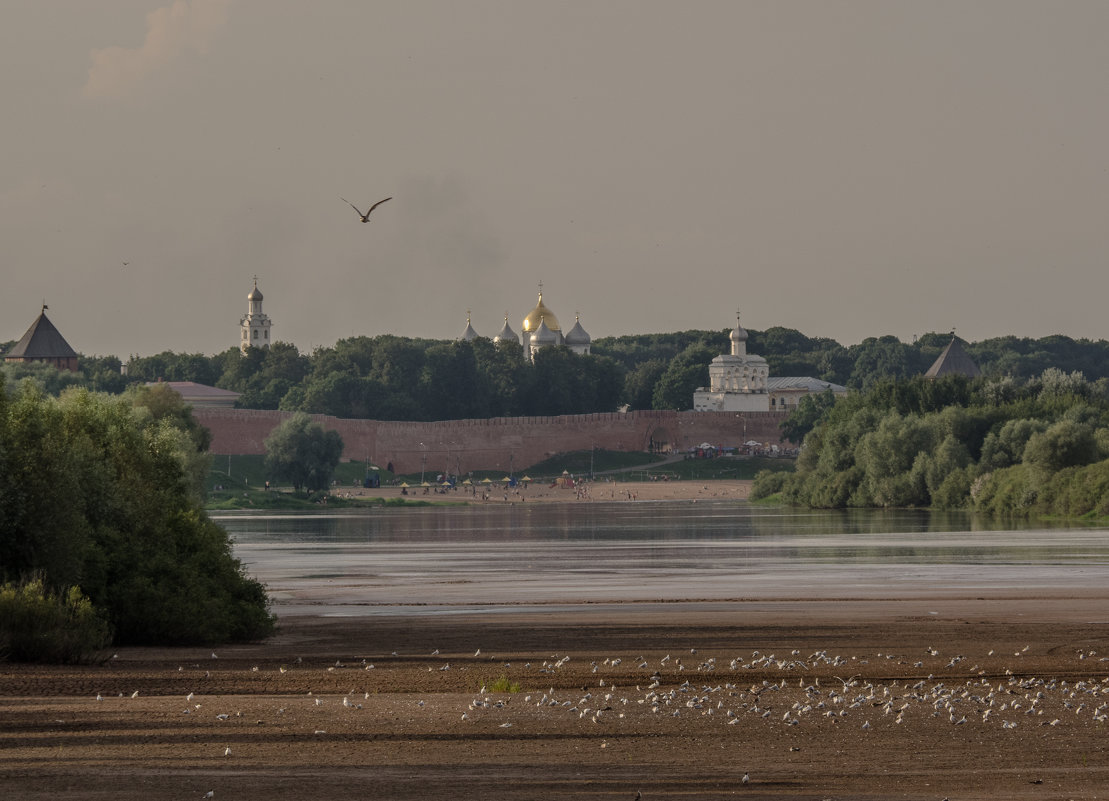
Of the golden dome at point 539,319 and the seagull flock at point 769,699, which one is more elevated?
the golden dome at point 539,319

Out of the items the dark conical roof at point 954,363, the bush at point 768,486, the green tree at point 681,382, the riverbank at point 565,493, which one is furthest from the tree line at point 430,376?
the bush at point 768,486

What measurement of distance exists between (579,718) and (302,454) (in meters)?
62.2

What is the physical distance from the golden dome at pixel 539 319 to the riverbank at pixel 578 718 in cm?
13218

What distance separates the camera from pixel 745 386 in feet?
433

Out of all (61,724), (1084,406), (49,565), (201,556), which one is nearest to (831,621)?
(201,556)

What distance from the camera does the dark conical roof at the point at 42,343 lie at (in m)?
104

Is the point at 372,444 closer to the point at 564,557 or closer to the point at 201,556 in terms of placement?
the point at 564,557

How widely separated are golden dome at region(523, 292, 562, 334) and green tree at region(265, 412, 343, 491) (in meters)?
75.4

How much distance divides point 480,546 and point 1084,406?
88.5ft

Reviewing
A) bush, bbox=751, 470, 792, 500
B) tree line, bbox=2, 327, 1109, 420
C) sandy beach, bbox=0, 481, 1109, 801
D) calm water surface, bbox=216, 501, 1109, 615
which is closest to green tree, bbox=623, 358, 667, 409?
tree line, bbox=2, 327, 1109, 420

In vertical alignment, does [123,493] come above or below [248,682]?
above

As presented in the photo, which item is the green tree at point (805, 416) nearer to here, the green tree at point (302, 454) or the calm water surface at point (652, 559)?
the green tree at point (302, 454)

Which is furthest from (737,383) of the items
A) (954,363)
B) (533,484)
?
(533,484)

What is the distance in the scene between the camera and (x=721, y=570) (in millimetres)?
27312
